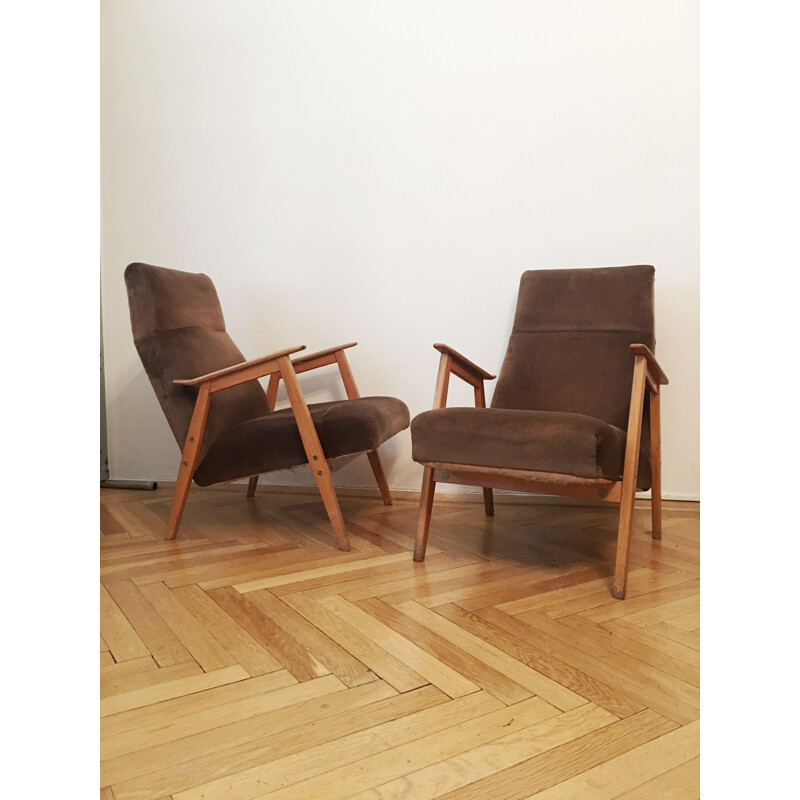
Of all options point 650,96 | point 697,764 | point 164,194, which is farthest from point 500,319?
point 697,764

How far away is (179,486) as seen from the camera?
2670mm

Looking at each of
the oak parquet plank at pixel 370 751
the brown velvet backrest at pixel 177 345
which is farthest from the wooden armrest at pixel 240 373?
the oak parquet plank at pixel 370 751

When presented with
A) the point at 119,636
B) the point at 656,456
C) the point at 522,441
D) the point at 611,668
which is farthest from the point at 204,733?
the point at 656,456

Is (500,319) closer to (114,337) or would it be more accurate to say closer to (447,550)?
(447,550)

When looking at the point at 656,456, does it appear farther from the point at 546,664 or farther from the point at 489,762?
the point at 489,762

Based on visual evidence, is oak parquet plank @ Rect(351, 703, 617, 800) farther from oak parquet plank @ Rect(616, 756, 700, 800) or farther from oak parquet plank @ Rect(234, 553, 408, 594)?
oak parquet plank @ Rect(234, 553, 408, 594)

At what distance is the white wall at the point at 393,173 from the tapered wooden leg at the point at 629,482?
3.41 feet

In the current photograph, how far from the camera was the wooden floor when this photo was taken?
1.16 m

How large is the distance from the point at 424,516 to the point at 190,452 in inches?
36.3

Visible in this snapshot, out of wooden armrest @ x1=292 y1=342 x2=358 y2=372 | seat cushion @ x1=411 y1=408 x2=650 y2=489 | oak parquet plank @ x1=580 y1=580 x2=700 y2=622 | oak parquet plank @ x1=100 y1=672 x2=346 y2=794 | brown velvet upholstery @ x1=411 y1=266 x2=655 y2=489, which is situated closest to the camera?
oak parquet plank @ x1=100 y1=672 x2=346 y2=794

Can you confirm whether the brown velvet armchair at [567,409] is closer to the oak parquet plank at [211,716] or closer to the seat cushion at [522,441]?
the seat cushion at [522,441]

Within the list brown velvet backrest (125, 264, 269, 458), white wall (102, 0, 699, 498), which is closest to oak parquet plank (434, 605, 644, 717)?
brown velvet backrest (125, 264, 269, 458)

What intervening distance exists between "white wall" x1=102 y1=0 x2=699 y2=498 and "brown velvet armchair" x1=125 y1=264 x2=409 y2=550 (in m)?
0.56
